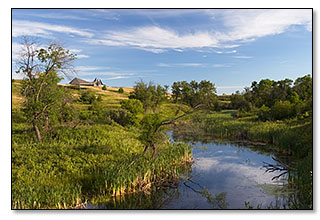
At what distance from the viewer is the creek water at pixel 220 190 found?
7.33 metres

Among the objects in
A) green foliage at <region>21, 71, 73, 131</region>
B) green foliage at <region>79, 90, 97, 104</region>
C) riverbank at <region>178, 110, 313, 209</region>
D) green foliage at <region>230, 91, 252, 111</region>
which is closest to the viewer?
riverbank at <region>178, 110, 313, 209</region>

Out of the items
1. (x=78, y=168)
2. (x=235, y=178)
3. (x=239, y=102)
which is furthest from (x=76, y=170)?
(x=239, y=102)

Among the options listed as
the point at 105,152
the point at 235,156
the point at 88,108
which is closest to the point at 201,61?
the point at 105,152

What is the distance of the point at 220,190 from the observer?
8570 mm

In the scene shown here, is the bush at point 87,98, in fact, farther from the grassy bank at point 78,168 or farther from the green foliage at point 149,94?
the grassy bank at point 78,168

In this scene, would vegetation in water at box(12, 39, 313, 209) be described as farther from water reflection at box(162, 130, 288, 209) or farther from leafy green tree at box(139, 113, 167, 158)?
water reflection at box(162, 130, 288, 209)

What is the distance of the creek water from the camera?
733 cm

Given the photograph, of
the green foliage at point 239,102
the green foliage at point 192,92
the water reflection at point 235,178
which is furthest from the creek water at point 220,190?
the green foliage at point 239,102

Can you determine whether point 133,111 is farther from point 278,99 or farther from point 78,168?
point 278,99

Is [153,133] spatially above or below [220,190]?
above

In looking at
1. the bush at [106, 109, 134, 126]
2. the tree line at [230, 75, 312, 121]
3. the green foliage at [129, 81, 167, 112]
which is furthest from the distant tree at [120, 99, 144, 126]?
the tree line at [230, 75, 312, 121]

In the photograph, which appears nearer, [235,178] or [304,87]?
[235,178]

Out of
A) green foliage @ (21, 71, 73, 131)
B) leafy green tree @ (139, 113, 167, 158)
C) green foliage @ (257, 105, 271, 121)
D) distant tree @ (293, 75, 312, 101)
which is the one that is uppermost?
distant tree @ (293, 75, 312, 101)

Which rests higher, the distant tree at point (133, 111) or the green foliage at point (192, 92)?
the green foliage at point (192, 92)
